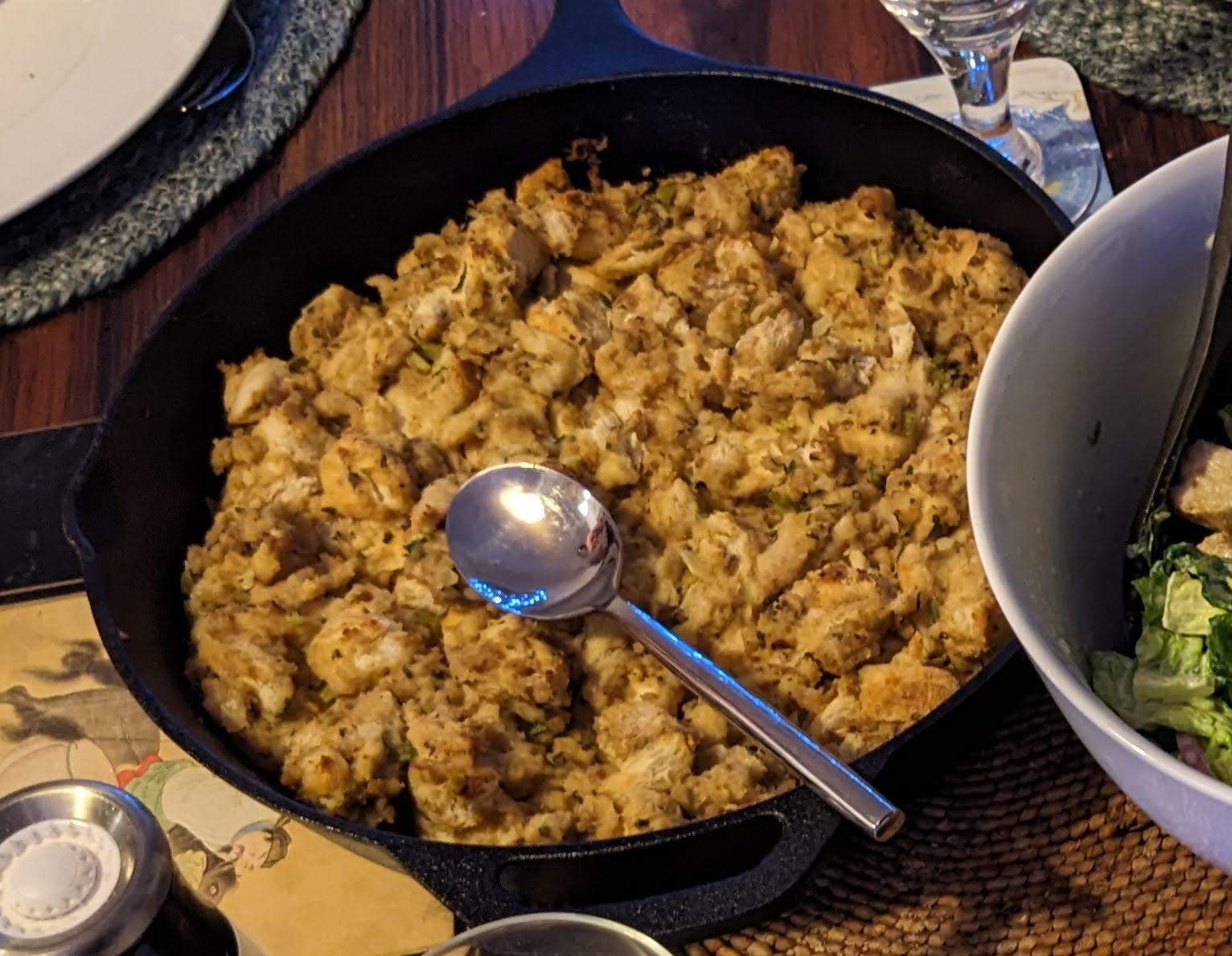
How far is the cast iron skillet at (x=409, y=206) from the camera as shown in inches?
39.2

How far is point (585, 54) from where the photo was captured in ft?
3.93

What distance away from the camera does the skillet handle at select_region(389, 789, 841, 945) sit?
2.36 ft

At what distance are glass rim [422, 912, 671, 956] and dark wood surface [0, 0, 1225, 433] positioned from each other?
0.79 metres

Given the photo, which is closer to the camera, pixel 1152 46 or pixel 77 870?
pixel 77 870

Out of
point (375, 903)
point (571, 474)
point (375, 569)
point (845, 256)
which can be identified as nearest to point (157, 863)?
point (375, 903)

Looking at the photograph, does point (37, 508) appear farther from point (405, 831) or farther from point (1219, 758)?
point (1219, 758)

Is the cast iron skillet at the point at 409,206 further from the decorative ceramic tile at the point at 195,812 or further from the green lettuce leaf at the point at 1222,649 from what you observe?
the green lettuce leaf at the point at 1222,649

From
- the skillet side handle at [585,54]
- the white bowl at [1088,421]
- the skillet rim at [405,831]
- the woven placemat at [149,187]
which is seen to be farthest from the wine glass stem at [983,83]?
the woven placemat at [149,187]

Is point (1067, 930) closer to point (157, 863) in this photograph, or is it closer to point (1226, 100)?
point (157, 863)

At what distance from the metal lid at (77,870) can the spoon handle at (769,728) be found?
351 mm

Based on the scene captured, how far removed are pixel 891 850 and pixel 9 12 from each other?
138 cm

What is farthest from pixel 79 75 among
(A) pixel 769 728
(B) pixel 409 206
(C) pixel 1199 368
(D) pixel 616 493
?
(C) pixel 1199 368

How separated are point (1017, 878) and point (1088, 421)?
0.99 ft

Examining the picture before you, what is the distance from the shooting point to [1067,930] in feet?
2.61
